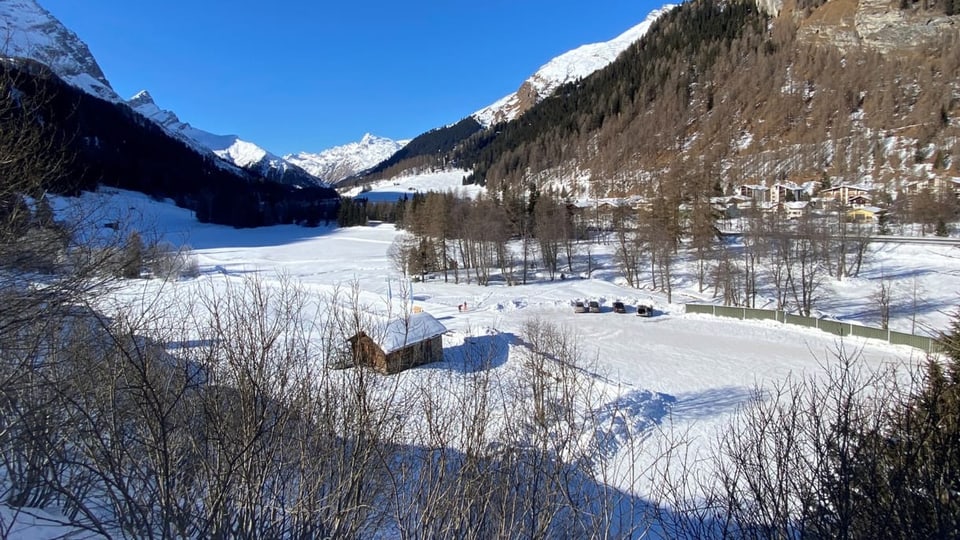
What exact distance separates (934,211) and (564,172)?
82.0 meters

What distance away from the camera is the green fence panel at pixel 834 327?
2450cm

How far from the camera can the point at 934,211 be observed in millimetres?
48875

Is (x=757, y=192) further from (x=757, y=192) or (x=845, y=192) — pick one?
(x=845, y=192)

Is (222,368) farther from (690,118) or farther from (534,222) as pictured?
(690,118)

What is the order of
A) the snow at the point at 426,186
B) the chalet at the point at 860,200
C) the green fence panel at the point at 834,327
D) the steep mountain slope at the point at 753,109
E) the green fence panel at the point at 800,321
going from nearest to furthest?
1. the green fence panel at the point at 834,327
2. the green fence panel at the point at 800,321
3. the chalet at the point at 860,200
4. the steep mountain slope at the point at 753,109
5. the snow at the point at 426,186

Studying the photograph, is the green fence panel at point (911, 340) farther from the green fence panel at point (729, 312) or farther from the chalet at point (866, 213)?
the chalet at point (866, 213)

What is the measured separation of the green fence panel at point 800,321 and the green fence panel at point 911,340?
356cm

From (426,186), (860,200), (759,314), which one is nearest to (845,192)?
(860,200)

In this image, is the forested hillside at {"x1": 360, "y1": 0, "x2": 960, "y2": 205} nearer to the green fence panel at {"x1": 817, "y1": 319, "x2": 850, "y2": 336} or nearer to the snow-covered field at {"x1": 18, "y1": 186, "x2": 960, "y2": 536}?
the snow-covered field at {"x1": 18, "y1": 186, "x2": 960, "y2": 536}

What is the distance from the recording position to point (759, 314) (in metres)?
28.2

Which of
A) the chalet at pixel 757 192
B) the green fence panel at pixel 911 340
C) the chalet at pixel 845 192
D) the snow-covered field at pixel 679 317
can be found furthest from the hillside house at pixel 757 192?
the green fence panel at pixel 911 340

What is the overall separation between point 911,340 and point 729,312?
886cm

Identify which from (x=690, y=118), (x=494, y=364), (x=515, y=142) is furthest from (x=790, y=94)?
(x=494, y=364)

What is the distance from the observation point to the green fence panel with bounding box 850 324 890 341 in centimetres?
2308
